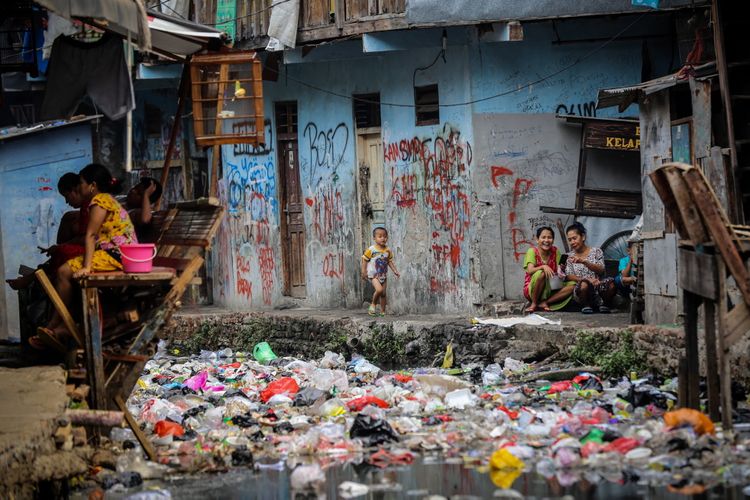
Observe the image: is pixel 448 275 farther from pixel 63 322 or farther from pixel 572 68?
pixel 63 322

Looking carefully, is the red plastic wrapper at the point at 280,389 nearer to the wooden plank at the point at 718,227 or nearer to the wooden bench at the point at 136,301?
the wooden bench at the point at 136,301

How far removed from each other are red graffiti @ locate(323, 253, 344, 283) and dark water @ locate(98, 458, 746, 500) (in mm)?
10247

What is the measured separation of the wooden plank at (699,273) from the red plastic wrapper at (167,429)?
404 cm

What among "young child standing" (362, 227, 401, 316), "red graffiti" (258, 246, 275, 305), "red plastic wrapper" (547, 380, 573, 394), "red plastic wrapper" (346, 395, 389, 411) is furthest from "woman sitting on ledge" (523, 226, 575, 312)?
"red graffiti" (258, 246, 275, 305)

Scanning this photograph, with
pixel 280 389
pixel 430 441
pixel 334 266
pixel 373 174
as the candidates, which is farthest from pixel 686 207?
pixel 334 266

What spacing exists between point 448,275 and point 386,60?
3.35 metres

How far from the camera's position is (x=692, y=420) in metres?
7.58

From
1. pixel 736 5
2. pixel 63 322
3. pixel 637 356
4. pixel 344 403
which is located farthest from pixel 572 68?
pixel 63 322

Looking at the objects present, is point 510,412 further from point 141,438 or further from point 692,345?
point 141,438

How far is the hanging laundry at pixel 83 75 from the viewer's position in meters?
9.26

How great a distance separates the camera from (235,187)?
2012 cm

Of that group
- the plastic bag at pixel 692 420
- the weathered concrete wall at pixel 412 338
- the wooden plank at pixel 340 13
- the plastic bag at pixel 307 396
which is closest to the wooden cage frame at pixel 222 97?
the plastic bag at pixel 307 396

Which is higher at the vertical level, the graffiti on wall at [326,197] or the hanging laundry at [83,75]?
the hanging laundry at [83,75]

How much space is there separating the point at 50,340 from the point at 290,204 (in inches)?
436
